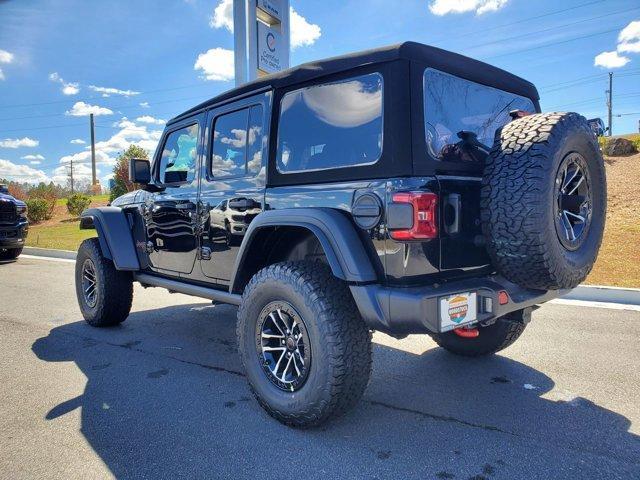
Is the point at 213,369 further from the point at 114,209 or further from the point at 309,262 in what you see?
the point at 114,209

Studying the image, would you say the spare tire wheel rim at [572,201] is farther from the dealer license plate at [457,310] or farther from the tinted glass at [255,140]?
A: the tinted glass at [255,140]

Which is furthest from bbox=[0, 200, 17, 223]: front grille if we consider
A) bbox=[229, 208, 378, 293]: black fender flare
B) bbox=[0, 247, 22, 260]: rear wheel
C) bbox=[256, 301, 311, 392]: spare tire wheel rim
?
bbox=[229, 208, 378, 293]: black fender flare

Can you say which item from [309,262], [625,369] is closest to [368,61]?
[309,262]

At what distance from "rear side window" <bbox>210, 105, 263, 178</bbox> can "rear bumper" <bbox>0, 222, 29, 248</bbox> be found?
29.8 ft

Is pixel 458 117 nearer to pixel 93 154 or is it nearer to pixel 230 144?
pixel 230 144

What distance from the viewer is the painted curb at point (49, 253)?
1130cm

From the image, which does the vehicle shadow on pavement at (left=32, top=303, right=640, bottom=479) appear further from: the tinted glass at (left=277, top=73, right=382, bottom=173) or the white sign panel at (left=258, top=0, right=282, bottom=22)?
the white sign panel at (left=258, top=0, right=282, bottom=22)

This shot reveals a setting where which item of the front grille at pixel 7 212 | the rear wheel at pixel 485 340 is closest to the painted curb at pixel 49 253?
the front grille at pixel 7 212

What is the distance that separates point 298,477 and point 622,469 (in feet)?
4.89

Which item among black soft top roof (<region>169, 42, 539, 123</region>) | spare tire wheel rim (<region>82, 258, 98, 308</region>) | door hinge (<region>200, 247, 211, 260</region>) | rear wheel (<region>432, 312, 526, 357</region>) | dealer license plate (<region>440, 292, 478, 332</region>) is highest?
black soft top roof (<region>169, 42, 539, 123</region>)

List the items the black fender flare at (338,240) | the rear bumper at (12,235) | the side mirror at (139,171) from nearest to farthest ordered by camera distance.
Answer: the black fender flare at (338,240), the side mirror at (139,171), the rear bumper at (12,235)

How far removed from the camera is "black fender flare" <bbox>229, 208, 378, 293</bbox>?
232cm

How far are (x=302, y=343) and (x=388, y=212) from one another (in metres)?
0.89

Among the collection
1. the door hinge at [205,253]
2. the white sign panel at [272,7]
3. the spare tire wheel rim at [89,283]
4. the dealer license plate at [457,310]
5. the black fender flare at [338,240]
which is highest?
the white sign panel at [272,7]
